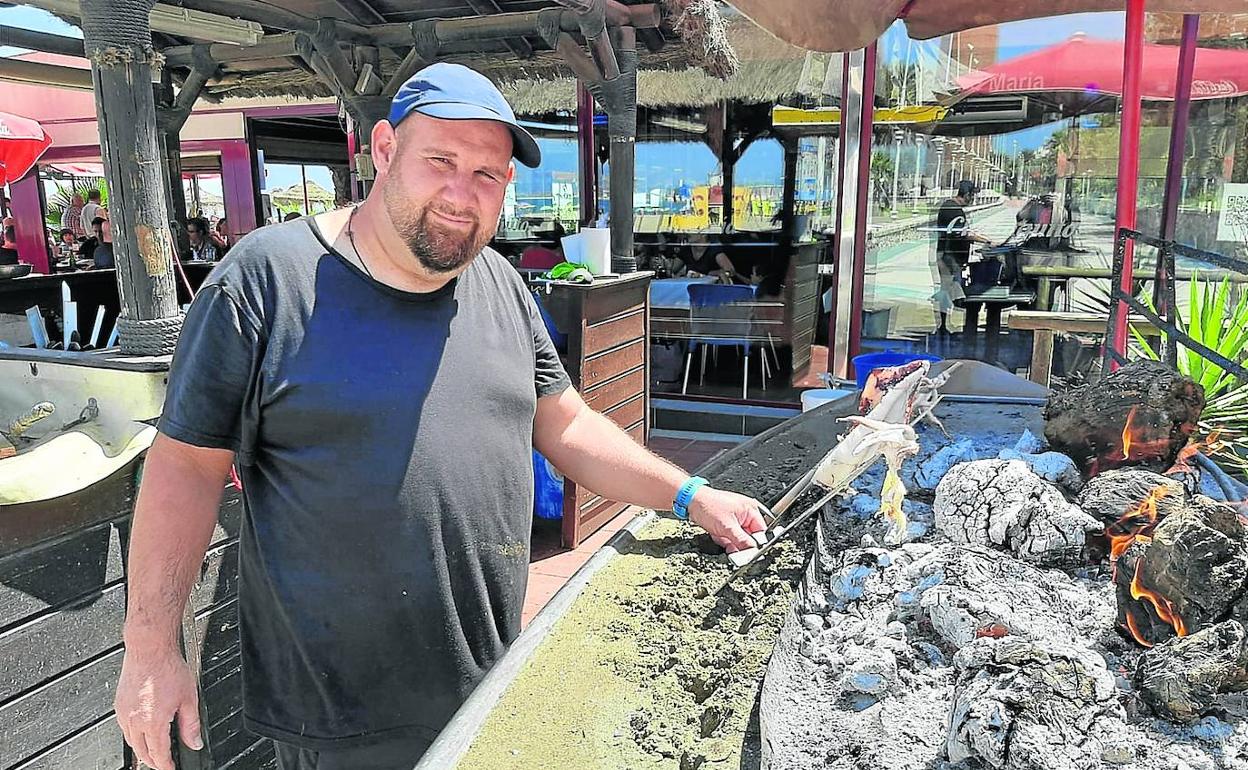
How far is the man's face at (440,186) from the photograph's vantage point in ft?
5.52

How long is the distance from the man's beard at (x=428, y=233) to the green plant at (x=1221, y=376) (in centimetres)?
184

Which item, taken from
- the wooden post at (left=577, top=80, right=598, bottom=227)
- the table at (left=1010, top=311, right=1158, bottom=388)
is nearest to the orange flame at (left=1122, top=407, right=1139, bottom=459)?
the table at (left=1010, top=311, right=1158, bottom=388)

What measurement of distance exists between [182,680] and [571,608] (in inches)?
29.3

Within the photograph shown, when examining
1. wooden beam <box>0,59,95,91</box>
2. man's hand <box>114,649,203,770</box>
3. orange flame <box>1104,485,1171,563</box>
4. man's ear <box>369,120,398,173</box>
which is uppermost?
wooden beam <box>0,59,95,91</box>

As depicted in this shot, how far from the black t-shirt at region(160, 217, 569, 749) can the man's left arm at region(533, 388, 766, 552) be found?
321 mm

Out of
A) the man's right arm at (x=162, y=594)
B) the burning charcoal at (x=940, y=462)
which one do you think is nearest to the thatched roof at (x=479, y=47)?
the burning charcoal at (x=940, y=462)

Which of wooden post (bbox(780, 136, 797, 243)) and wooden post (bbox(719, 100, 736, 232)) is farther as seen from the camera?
wooden post (bbox(719, 100, 736, 232))

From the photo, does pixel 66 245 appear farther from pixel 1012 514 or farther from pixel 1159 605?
pixel 1159 605

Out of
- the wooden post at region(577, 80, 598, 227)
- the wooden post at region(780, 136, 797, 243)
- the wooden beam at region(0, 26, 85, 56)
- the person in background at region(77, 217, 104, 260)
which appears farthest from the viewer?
the person in background at region(77, 217, 104, 260)

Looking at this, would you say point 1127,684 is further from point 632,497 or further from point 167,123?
point 167,123

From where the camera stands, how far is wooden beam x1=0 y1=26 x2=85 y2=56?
510cm

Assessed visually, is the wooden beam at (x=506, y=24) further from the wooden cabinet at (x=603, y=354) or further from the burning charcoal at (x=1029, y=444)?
the burning charcoal at (x=1029, y=444)

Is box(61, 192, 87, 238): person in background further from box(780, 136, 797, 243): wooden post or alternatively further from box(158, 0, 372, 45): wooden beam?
box(780, 136, 797, 243): wooden post

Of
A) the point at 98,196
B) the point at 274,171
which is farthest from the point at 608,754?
the point at 98,196
